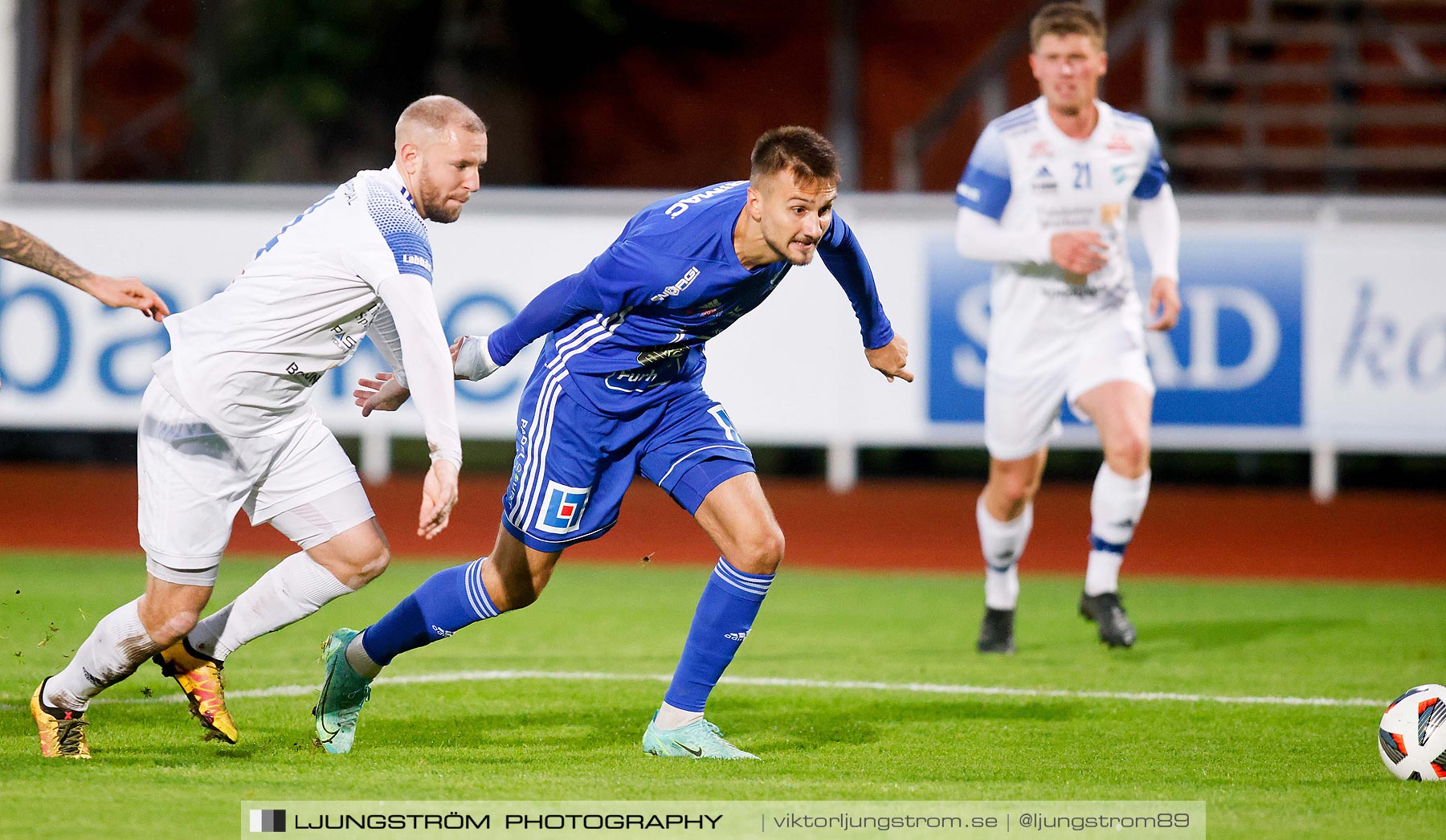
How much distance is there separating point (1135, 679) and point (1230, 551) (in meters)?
5.29

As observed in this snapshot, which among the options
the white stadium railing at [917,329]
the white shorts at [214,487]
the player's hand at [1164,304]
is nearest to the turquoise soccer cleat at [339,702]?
the white shorts at [214,487]

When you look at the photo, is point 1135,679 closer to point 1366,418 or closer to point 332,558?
point 332,558

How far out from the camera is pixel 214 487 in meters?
4.88

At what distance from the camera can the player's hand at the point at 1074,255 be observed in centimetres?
689

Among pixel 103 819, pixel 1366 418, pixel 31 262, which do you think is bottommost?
pixel 1366 418

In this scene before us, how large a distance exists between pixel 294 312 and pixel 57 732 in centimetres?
138

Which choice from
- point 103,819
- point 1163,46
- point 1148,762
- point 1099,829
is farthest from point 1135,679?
point 1163,46

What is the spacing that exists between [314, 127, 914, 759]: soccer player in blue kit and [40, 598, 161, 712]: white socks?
1.84ft

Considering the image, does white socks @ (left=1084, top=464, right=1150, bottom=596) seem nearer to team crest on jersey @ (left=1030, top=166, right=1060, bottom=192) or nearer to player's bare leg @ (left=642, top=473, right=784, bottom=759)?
team crest on jersey @ (left=1030, top=166, right=1060, bottom=192)

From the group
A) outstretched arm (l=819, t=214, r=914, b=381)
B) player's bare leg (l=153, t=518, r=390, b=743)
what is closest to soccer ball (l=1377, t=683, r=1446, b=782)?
outstretched arm (l=819, t=214, r=914, b=381)

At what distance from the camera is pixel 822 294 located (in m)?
12.3

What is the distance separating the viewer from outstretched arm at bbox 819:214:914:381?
5367mm

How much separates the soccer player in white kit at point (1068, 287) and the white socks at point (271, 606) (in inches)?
133

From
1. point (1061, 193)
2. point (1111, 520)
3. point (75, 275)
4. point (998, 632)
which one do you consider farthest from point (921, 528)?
point (75, 275)
